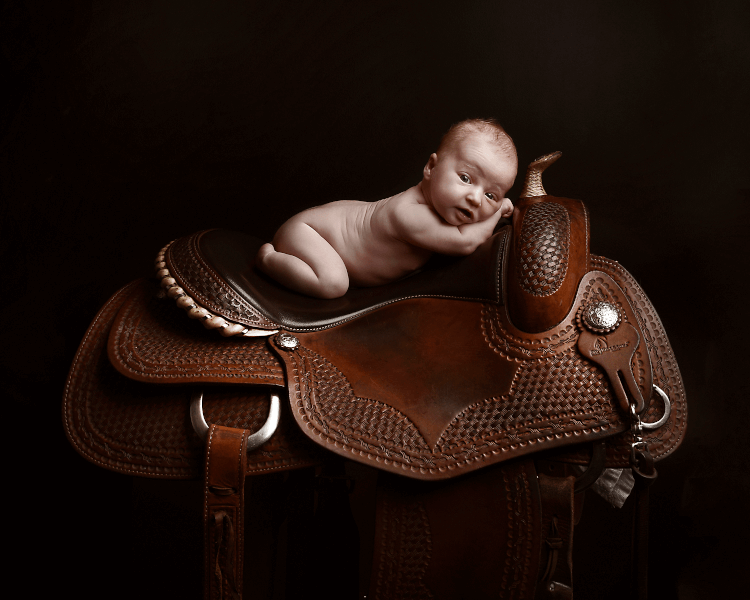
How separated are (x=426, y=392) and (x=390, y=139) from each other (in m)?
0.96

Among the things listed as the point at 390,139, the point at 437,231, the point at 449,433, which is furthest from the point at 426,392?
the point at 390,139

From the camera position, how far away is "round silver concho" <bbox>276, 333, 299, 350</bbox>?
771 millimetres

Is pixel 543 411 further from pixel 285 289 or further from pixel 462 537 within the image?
pixel 285 289

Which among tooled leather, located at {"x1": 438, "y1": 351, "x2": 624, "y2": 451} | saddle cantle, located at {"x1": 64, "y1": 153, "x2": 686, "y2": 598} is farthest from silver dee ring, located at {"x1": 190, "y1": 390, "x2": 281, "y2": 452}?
tooled leather, located at {"x1": 438, "y1": 351, "x2": 624, "y2": 451}

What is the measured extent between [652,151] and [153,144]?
1292mm

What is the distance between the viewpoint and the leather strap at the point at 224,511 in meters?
Answer: 0.70

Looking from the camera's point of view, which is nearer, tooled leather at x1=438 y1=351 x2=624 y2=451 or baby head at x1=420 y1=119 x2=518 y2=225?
tooled leather at x1=438 y1=351 x2=624 y2=451

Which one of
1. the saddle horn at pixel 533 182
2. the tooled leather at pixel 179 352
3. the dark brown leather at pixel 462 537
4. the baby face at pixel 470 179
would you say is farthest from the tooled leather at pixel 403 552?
the saddle horn at pixel 533 182

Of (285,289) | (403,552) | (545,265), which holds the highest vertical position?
(545,265)

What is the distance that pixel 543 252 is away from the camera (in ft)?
2.57

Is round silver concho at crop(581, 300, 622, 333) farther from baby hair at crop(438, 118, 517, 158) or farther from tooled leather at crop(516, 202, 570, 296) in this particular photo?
baby hair at crop(438, 118, 517, 158)

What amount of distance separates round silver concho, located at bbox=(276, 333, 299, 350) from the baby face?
32cm

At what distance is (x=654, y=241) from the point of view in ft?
4.37

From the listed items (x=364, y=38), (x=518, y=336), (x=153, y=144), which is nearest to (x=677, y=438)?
(x=518, y=336)
